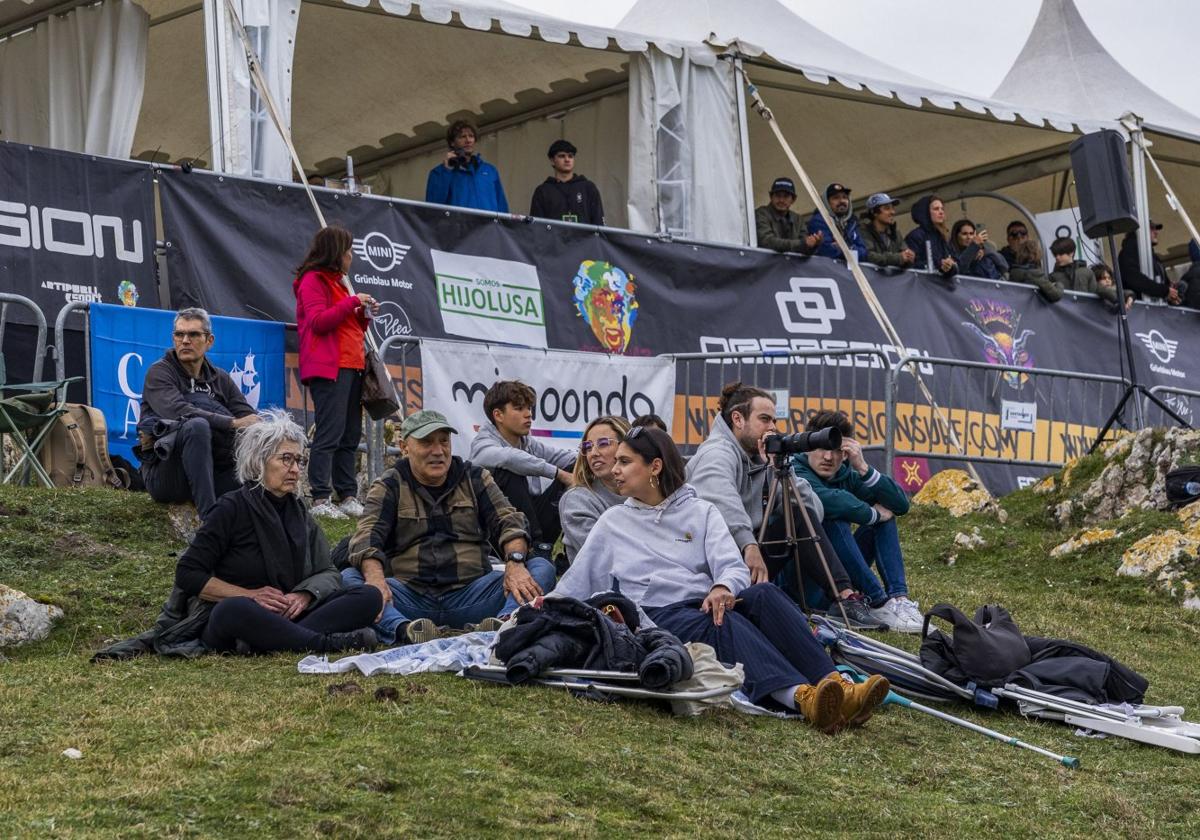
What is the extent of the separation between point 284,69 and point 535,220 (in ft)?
7.52

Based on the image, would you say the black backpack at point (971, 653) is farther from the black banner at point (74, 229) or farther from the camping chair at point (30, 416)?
the black banner at point (74, 229)

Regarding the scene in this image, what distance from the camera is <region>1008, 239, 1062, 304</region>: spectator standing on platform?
56.0ft

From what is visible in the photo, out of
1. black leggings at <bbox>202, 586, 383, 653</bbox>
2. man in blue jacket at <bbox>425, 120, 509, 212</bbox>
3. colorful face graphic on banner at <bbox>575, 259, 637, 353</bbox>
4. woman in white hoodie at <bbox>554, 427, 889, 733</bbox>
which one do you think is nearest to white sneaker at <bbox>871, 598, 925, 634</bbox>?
woman in white hoodie at <bbox>554, 427, 889, 733</bbox>

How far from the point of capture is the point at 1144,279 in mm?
18328

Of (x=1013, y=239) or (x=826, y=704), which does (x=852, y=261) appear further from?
(x=826, y=704)

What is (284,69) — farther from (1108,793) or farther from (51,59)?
(1108,793)

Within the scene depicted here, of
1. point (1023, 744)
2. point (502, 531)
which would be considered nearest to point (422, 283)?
point (502, 531)

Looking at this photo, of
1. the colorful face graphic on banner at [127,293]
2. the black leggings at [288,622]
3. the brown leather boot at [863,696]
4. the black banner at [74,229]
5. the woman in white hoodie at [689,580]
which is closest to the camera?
the brown leather boot at [863,696]

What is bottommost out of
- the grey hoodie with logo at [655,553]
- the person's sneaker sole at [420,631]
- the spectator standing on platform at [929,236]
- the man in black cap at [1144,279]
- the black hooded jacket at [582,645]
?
the person's sneaker sole at [420,631]

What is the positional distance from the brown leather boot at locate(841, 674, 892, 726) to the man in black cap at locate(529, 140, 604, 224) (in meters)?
8.45

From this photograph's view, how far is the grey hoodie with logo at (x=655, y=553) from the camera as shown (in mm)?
7102

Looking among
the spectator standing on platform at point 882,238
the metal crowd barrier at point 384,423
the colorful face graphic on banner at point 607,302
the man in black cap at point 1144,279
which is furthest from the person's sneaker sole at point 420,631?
the man in black cap at point 1144,279

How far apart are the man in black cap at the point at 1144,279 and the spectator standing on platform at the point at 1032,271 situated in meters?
1.26

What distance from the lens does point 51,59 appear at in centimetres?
1401
